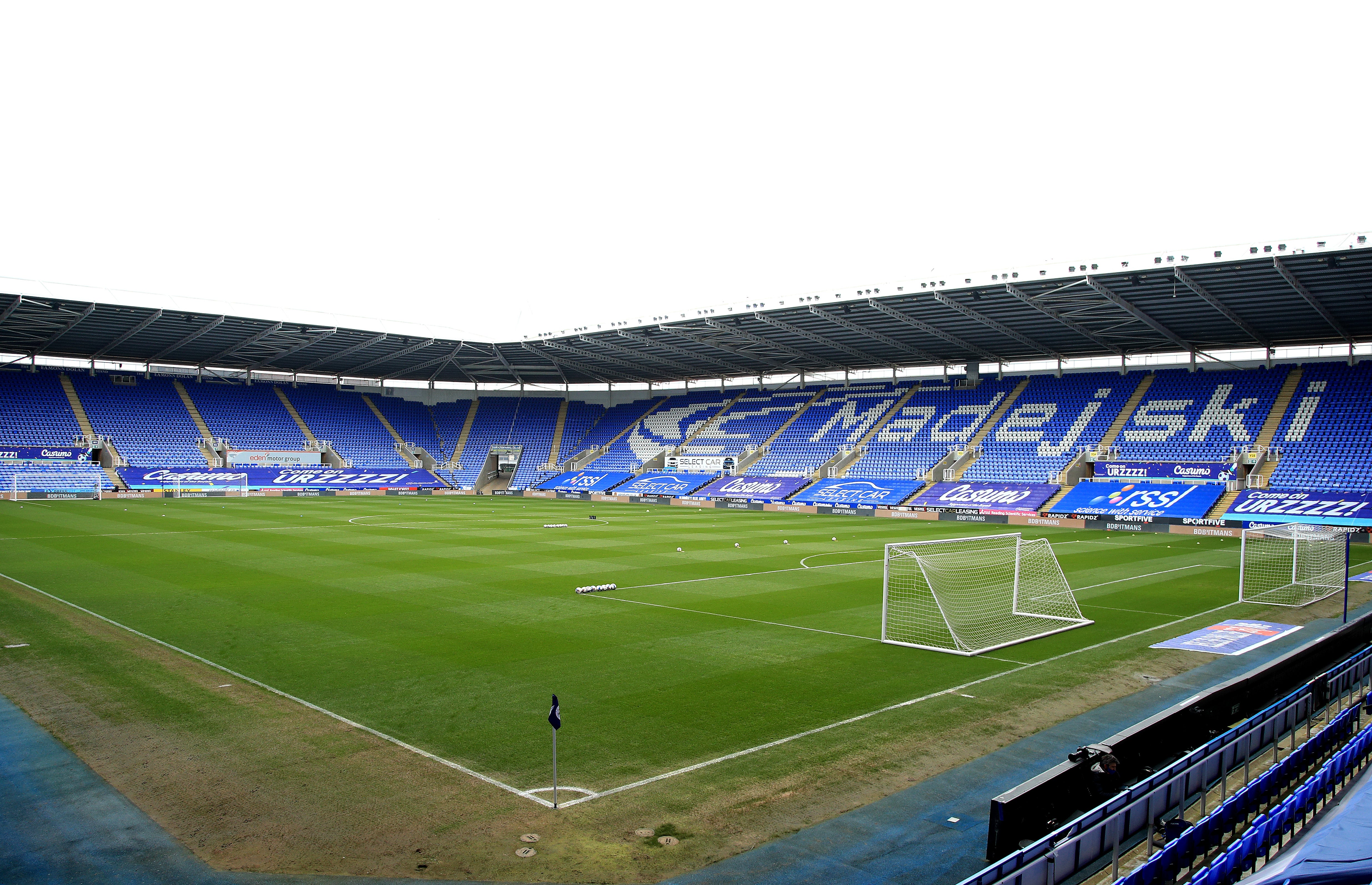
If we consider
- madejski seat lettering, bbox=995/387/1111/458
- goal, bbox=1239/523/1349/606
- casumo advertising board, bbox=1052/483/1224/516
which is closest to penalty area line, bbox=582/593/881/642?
goal, bbox=1239/523/1349/606

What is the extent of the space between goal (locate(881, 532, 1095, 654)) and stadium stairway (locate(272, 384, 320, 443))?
53.1 metres

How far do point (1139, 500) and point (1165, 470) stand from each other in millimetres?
3131

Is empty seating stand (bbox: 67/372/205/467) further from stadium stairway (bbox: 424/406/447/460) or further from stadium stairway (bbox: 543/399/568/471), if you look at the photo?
stadium stairway (bbox: 543/399/568/471)

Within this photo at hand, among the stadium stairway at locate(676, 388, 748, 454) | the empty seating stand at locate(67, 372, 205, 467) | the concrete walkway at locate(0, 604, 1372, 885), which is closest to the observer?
the concrete walkway at locate(0, 604, 1372, 885)

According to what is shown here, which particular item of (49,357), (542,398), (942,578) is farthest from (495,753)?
(542,398)

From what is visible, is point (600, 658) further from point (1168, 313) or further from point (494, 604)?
→ point (1168, 313)

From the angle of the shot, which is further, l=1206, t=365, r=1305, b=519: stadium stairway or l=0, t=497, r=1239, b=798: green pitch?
l=1206, t=365, r=1305, b=519: stadium stairway

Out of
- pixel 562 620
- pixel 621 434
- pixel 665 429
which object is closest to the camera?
pixel 562 620

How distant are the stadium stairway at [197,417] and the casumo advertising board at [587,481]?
76.6 feet

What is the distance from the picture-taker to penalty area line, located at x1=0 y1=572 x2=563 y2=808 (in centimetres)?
736

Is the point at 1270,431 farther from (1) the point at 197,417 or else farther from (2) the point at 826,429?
(1) the point at 197,417

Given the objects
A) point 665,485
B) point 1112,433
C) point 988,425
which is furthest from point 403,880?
point 665,485

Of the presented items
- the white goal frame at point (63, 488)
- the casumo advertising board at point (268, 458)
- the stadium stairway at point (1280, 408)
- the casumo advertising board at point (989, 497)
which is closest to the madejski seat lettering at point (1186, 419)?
the stadium stairway at point (1280, 408)

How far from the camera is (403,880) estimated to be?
5727 millimetres
